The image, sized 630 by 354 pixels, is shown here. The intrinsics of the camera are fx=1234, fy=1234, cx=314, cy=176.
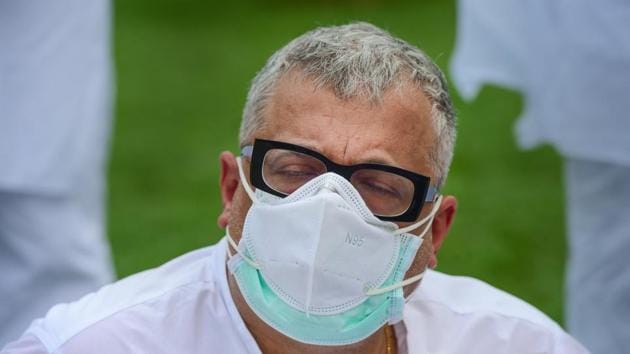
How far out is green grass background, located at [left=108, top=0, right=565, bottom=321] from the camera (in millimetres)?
5914

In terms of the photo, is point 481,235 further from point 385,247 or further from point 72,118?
point 385,247

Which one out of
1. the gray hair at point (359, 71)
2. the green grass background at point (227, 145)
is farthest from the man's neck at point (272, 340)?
the green grass background at point (227, 145)

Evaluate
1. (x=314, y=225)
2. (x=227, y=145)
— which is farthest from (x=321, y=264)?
(x=227, y=145)

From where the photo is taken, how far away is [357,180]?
2.54m

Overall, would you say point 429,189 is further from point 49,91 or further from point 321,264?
point 49,91

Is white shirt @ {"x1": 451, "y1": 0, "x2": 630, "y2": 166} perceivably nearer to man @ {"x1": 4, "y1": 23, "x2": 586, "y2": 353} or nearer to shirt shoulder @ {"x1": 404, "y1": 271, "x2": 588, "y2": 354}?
shirt shoulder @ {"x1": 404, "y1": 271, "x2": 588, "y2": 354}

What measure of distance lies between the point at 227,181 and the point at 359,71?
422 millimetres

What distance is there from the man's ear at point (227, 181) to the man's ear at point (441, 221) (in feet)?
1.50

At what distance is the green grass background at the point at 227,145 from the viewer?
19.4ft

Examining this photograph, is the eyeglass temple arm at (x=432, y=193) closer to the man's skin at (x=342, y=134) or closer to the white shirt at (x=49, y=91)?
the man's skin at (x=342, y=134)

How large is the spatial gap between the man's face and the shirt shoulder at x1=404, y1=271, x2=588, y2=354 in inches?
8.3

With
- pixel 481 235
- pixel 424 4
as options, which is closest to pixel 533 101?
pixel 481 235

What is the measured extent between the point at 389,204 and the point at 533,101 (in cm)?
138

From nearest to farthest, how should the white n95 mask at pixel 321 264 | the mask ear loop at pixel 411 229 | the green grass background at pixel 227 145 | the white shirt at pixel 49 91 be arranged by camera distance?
the white n95 mask at pixel 321 264 < the mask ear loop at pixel 411 229 < the white shirt at pixel 49 91 < the green grass background at pixel 227 145
